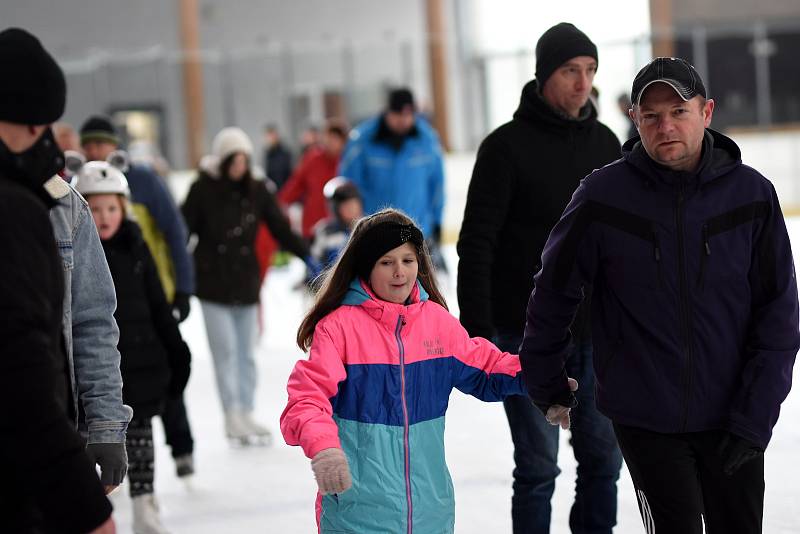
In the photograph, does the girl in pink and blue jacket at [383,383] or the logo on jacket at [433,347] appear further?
the logo on jacket at [433,347]

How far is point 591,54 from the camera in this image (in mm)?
3744

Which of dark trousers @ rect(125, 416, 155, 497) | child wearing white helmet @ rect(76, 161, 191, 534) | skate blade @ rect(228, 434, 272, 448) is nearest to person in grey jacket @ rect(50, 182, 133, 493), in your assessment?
child wearing white helmet @ rect(76, 161, 191, 534)

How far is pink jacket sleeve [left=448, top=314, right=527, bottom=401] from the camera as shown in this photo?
3.16 m

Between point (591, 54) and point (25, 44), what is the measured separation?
1.99m

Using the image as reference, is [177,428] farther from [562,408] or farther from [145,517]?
[562,408]

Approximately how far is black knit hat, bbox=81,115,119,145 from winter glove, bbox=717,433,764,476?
3.74 m


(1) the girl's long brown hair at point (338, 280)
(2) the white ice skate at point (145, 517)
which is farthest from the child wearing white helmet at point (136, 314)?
(1) the girl's long brown hair at point (338, 280)

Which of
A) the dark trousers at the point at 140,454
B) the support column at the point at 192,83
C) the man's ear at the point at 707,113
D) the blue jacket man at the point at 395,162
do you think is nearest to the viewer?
the man's ear at the point at 707,113

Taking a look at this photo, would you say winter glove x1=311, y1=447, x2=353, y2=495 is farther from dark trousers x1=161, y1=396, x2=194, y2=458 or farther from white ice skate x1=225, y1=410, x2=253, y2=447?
white ice skate x1=225, y1=410, x2=253, y2=447

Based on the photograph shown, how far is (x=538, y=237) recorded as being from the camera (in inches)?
147

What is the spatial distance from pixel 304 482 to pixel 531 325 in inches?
105

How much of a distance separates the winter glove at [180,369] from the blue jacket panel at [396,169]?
11.5 feet

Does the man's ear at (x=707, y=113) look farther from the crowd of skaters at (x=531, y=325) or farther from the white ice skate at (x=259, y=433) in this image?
the white ice skate at (x=259, y=433)

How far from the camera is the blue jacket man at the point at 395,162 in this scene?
790 centimetres
